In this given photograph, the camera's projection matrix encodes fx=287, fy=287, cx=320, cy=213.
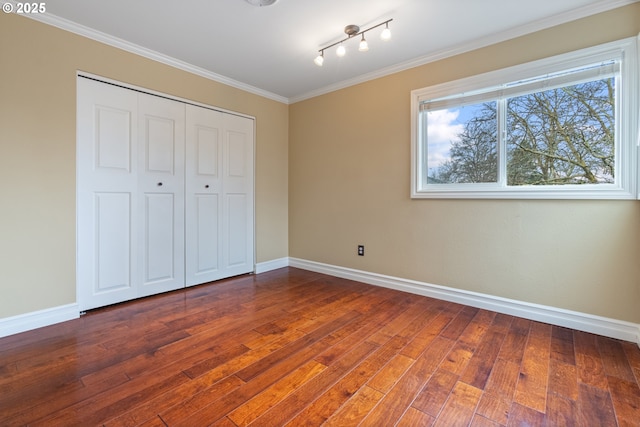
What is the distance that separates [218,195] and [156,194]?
0.68 meters

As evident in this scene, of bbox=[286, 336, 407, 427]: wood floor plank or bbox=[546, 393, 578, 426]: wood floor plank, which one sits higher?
bbox=[286, 336, 407, 427]: wood floor plank

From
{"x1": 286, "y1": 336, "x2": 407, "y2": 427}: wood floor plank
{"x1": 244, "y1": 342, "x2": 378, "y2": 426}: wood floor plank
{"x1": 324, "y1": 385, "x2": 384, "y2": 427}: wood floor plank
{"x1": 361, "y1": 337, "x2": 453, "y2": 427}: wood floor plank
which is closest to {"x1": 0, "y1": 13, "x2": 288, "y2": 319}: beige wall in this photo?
{"x1": 244, "y1": 342, "x2": 378, "y2": 426}: wood floor plank

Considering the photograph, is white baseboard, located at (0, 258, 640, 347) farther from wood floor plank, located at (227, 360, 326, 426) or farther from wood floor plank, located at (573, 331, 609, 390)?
wood floor plank, located at (227, 360, 326, 426)

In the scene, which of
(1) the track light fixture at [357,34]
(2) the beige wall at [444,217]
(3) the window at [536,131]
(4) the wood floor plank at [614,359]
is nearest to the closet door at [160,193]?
(2) the beige wall at [444,217]

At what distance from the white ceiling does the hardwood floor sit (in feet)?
7.77

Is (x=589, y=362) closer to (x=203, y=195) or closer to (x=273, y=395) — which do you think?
(x=273, y=395)

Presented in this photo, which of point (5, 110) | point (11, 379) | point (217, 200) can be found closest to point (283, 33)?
point (217, 200)

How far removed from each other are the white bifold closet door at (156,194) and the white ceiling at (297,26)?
502 mm

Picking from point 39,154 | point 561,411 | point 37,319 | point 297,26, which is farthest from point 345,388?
point 39,154

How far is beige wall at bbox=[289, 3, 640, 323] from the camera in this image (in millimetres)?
2062

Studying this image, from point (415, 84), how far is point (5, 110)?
11.1ft

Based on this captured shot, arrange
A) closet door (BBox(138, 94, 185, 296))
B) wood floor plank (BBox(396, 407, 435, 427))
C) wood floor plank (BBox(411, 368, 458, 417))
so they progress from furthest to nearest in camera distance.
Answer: closet door (BBox(138, 94, 185, 296)), wood floor plank (BBox(411, 368, 458, 417)), wood floor plank (BBox(396, 407, 435, 427))

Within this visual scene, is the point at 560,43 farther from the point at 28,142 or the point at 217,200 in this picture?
the point at 28,142

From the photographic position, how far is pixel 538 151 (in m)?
2.34
